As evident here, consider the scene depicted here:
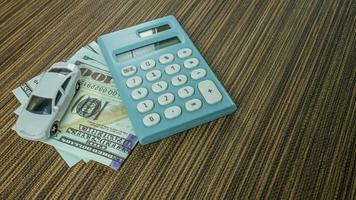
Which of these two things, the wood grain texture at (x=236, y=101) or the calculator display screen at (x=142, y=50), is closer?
the wood grain texture at (x=236, y=101)

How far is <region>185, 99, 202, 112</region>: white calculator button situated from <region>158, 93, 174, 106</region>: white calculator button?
0.02 metres

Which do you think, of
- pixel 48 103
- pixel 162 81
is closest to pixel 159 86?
pixel 162 81

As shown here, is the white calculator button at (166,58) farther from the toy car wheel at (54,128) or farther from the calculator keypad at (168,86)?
the toy car wheel at (54,128)

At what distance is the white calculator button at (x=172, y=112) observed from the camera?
17.1 inches

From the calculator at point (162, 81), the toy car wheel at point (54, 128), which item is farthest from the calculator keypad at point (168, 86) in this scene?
the toy car wheel at point (54, 128)

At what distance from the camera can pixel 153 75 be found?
48cm

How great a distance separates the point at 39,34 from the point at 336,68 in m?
0.49

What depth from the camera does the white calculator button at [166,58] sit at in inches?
19.5

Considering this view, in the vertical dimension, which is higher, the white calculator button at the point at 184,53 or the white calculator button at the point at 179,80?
the white calculator button at the point at 184,53

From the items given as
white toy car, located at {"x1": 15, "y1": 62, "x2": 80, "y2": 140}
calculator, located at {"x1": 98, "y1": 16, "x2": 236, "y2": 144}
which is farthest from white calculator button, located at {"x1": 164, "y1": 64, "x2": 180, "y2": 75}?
white toy car, located at {"x1": 15, "y1": 62, "x2": 80, "y2": 140}

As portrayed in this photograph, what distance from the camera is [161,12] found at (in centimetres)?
61

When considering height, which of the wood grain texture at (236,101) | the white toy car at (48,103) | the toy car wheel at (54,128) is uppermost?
the white toy car at (48,103)

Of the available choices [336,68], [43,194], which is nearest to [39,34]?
[43,194]

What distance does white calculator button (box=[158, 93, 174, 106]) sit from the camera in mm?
446
